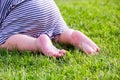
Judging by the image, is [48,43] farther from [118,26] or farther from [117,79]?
[118,26]

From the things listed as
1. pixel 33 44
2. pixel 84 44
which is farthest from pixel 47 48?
pixel 84 44

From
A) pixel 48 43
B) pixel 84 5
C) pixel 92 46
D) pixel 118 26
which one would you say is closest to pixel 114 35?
pixel 118 26

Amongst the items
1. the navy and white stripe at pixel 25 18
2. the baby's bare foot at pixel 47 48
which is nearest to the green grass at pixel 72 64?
the baby's bare foot at pixel 47 48

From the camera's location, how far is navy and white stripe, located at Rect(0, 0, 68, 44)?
125 inches

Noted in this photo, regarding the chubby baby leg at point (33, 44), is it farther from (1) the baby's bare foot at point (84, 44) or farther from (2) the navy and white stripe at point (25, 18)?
(1) the baby's bare foot at point (84, 44)

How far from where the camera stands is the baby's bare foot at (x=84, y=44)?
304 cm

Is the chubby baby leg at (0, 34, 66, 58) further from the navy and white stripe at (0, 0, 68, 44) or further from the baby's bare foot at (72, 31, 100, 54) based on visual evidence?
the baby's bare foot at (72, 31, 100, 54)

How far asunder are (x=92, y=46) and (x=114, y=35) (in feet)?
2.24

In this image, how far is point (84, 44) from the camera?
3.10m

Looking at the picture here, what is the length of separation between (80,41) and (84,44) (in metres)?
0.04

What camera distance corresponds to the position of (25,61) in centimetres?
285

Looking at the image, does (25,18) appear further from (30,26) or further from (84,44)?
(84,44)

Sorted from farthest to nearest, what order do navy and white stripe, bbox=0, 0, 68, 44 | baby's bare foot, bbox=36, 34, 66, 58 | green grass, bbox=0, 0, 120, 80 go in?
navy and white stripe, bbox=0, 0, 68, 44 < baby's bare foot, bbox=36, 34, 66, 58 < green grass, bbox=0, 0, 120, 80

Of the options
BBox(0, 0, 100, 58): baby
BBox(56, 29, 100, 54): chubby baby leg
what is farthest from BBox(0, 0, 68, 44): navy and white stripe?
BBox(56, 29, 100, 54): chubby baby leg
